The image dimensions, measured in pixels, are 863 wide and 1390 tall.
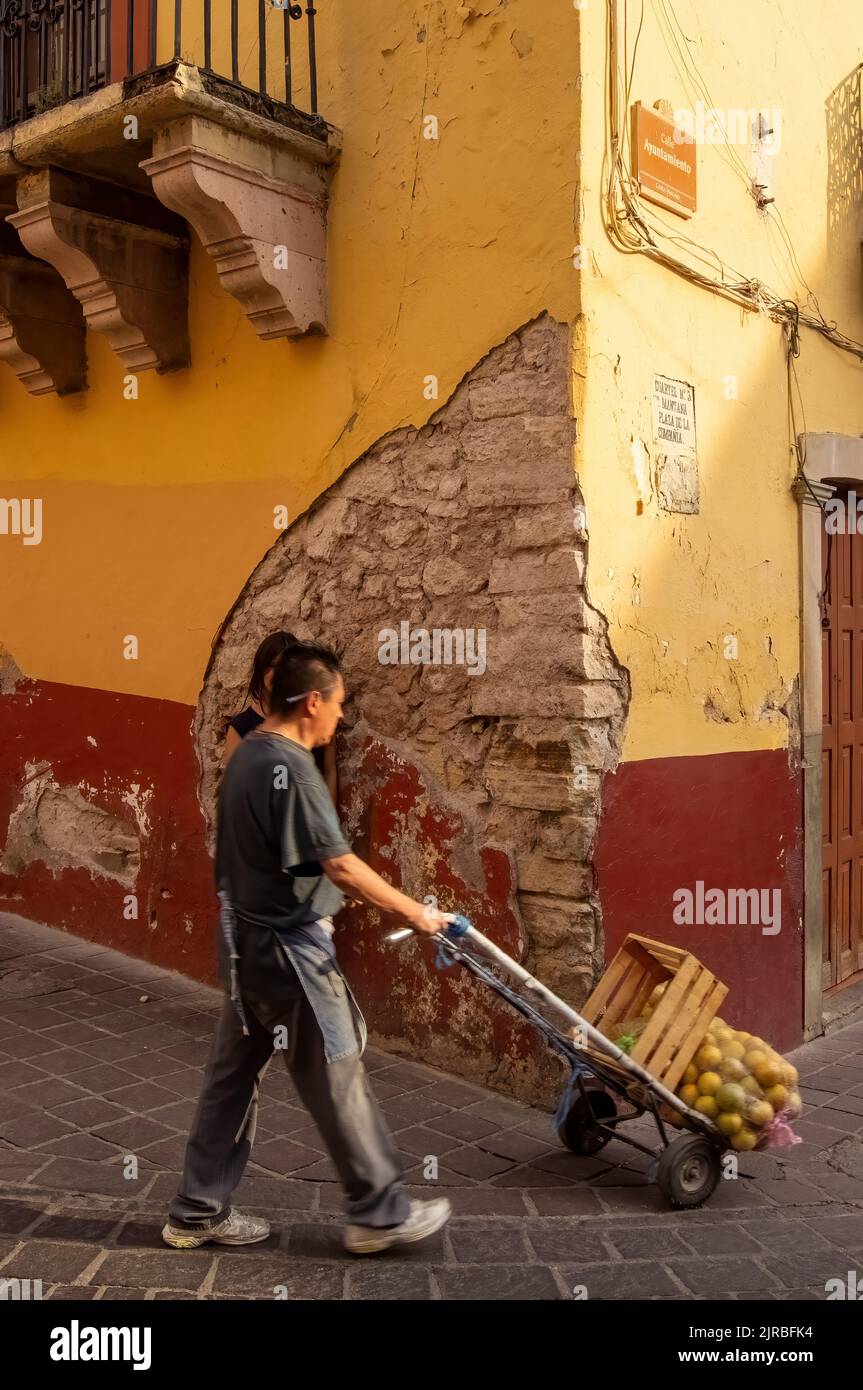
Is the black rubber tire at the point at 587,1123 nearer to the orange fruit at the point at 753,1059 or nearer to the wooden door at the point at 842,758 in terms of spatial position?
the orange fruit at the point at 753,1059

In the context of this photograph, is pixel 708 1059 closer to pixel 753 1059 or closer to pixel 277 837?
pixel 753 1059

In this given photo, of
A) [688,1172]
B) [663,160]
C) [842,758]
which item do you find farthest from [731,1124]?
[663,160]

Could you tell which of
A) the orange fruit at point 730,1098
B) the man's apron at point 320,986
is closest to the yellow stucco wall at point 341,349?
the man's apron at point 320,986

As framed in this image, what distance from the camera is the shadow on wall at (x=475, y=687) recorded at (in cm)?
486

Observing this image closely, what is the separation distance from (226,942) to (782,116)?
4918 millimetres

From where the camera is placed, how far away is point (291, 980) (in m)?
3.57

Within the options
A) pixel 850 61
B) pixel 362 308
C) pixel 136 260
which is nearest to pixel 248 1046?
pixel 362 308

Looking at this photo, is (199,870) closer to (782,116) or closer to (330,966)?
(330,966)

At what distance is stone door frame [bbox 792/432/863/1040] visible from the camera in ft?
20.1

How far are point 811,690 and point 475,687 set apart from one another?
201 centimetres

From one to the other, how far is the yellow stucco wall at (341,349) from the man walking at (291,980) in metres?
2.11

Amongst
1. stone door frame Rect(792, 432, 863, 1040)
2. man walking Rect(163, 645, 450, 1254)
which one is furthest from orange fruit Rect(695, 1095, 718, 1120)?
stone door frame Rect(792, 432, 863, 1040)

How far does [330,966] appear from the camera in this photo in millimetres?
3619

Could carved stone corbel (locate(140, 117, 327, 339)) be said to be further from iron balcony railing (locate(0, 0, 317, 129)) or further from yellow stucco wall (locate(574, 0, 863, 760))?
yellow stucco wall (locate(574, 0, 863, 760))
